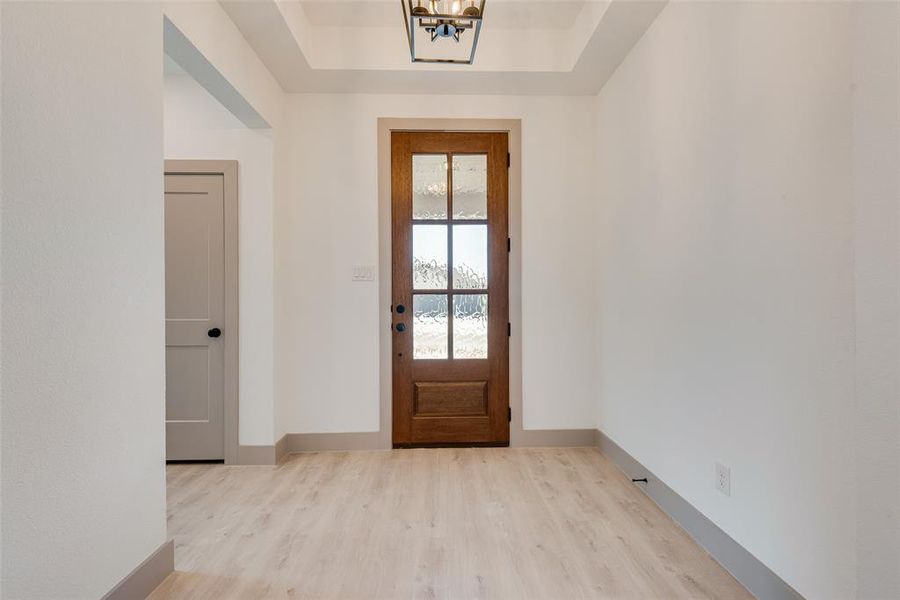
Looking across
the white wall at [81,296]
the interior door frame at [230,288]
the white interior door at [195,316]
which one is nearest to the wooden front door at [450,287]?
the interior door frame at [230,288]

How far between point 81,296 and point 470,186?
2603mm

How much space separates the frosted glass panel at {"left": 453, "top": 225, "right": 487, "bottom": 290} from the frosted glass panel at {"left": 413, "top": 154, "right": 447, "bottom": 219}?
0.21 meters

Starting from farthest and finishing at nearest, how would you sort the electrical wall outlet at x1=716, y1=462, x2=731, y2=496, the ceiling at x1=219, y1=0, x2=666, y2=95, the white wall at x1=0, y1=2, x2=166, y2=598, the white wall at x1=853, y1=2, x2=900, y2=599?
the ceiling at x1=219, y1=0, x2=666, y2=95
the electrical wall outlet at x1=716, y1=462, x2=731, y2=496
the white wall at x1=0, y1=2, x2=166, y2=598
the white wall at x1=853, y1=2, x2=900, y2=599

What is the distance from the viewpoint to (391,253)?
135 inches

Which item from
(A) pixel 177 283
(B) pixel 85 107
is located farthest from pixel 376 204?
(B) pixel 85 107

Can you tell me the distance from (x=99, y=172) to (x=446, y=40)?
2.43 m

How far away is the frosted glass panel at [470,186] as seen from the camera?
3486 millimetres

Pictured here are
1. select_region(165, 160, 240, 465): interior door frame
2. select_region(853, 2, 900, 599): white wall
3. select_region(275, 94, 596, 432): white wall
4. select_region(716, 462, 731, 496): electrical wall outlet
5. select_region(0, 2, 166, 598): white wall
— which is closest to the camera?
select_region(853, 2, 900, 599): white wall

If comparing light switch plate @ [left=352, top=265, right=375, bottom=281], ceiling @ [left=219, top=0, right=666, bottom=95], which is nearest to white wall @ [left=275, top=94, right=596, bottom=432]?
light switch plate @ [left=352, top=265, right=375, bottom=281]

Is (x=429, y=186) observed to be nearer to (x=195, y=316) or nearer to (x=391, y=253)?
(x=391, y=253)

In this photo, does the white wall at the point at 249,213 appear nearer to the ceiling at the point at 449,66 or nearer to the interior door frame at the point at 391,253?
the ceiling at the point at 449,66

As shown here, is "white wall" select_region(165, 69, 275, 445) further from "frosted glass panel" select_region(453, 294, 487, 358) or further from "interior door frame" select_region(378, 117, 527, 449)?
"frosted glass panel" select_region(453, 294, 487, 358)

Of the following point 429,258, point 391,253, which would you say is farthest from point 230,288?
point 429,258

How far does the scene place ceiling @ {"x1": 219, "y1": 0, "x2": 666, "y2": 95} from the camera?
2.84 meters
